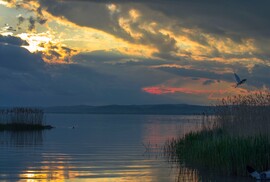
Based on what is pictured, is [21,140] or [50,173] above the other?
[21,140]

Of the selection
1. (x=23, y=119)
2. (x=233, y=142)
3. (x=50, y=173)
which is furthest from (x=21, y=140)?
(x=233, y=142)

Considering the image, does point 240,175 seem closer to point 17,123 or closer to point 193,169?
point 193,169

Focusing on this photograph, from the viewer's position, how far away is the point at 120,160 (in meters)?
23.3

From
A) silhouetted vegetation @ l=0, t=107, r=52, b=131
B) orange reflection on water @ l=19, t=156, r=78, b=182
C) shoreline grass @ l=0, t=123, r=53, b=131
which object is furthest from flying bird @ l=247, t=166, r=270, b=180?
shoreline grass @ l=0, t=123, r=53, b=131

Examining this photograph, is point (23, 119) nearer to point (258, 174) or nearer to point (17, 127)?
point (17, 127)

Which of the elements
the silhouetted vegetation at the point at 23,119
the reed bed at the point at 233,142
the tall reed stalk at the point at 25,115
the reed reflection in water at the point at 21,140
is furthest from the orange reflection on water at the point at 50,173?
the silhouetted vegetation at the point at 23,119

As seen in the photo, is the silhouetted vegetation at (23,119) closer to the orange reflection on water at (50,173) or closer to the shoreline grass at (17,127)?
the shoreline grass at (17,127)

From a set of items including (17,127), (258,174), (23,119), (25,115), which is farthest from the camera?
(23,119)

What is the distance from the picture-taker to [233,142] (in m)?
18.2

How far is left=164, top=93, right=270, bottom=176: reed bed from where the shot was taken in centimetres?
1759

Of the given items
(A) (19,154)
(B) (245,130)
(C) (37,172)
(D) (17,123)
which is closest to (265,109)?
(B) (245,130)

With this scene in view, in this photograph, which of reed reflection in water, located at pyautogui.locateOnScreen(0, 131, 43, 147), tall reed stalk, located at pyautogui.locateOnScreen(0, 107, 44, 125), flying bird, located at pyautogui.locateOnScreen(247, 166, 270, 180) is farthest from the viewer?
tall reed stalk, located at pyautogui.locateOnScreen(0, 107, 44, 125)

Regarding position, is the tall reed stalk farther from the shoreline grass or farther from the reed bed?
the reed bed

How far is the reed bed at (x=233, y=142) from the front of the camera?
17.6 metres
